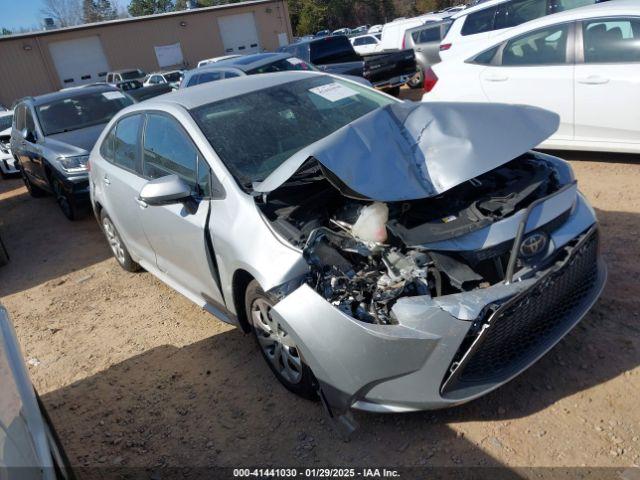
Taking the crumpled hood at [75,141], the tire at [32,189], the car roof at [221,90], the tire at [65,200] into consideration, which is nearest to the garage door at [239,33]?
the tire at [32,189]

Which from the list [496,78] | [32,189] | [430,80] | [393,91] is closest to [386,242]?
[496,78]

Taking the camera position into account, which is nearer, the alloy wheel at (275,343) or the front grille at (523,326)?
the front grille at (523,326)

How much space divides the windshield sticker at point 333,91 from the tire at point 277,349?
5.49 feet

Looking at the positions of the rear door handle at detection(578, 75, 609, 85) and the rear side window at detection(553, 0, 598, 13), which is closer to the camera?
the rear door handle at detection(578, 75, 609, 85)

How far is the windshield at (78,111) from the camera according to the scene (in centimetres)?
802

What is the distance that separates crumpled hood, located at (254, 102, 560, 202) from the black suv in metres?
5.18

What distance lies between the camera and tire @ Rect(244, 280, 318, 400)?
2.87 meters

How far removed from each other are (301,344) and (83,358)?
2.34 meters

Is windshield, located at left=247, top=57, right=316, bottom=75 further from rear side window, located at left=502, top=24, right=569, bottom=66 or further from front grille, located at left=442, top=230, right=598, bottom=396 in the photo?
front grille, located at left=442, top=230, right=598, bottom=396

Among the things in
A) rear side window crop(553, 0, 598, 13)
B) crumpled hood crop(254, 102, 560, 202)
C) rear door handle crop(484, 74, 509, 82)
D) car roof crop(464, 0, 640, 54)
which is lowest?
rear door handle crop(484, 74, 509, 82)

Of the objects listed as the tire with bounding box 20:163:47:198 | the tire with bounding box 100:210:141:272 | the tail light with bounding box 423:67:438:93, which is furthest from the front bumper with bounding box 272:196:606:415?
the tire with bounding box 20:163:47:198

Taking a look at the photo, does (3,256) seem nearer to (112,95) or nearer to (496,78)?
(112,95)

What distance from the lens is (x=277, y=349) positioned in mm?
3033

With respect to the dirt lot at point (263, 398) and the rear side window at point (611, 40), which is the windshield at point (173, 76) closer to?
the dirt lot at point (263, 398)
